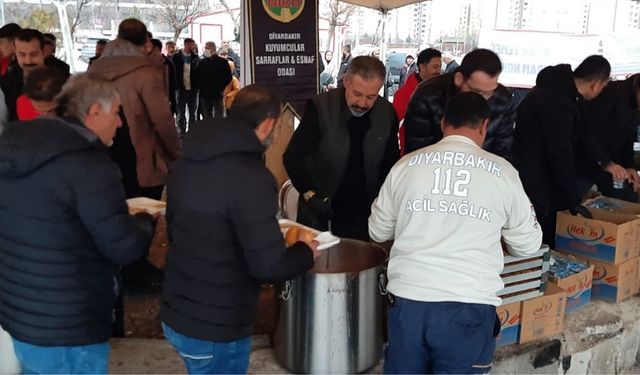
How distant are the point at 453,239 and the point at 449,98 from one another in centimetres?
115

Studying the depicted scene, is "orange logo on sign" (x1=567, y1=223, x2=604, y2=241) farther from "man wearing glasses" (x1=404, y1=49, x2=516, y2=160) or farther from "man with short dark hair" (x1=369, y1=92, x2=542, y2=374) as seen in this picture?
"man with short dark hair" (x1=369, y1=92, x2=542, y2=374)

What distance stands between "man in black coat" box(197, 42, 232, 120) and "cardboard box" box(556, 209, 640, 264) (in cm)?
714

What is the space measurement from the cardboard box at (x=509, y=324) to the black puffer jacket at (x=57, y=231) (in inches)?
76.7

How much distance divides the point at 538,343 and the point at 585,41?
12.3 m

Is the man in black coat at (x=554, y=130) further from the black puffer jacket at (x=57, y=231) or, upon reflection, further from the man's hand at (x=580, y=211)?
the black puffer jacket at (x=57, y=231)

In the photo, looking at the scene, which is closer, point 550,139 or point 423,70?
point 550,139

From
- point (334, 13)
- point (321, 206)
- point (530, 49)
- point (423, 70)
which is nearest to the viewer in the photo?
point (321, 206)

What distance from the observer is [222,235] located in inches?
79.5

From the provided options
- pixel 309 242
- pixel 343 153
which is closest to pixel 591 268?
pixel 343 153

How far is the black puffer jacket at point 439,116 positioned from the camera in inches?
127

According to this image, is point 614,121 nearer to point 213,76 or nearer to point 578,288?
point 578,288

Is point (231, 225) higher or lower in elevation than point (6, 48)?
lower

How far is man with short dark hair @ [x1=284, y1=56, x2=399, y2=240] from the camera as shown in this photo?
3.05 m

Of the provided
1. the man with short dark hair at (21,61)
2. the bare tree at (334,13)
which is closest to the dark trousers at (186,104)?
the man with short dark hair at (21,61)
